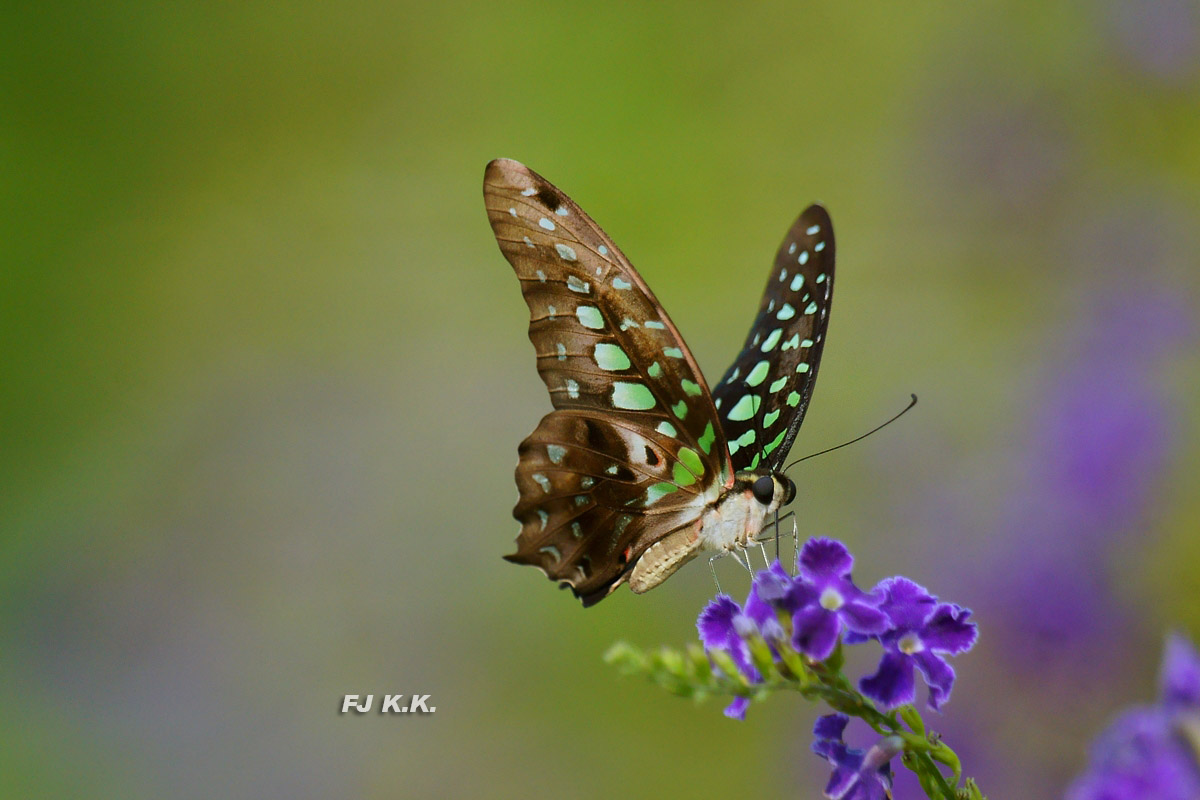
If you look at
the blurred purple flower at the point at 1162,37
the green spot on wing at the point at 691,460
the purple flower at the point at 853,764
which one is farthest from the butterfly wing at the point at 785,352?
the blurred purple flower at the point at 1162,37

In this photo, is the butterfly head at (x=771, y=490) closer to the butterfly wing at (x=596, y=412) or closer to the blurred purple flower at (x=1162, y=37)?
the butterfly wing at (x=596, y=412)

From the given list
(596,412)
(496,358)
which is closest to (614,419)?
(596,412)

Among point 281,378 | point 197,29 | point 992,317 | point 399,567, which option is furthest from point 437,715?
point 197,29

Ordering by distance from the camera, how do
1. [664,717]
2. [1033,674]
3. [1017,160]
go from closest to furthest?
1. [1033,674]
2. [664,717]
3. [1017,160]

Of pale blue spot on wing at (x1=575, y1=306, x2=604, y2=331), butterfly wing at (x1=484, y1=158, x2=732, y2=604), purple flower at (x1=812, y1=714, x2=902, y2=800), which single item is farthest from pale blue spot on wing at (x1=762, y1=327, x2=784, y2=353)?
purple flower at (x1=812, y1=714, x2=902, y2=800)

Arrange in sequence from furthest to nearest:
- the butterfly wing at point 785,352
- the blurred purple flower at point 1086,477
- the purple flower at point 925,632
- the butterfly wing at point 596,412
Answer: the blurred purple flower at point 1086,477 → the butterfly wing at point 785,352 → the butterfly wing at point 596,412 → the purple flower at point 925,632

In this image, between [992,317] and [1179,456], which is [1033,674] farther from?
[992,317]
